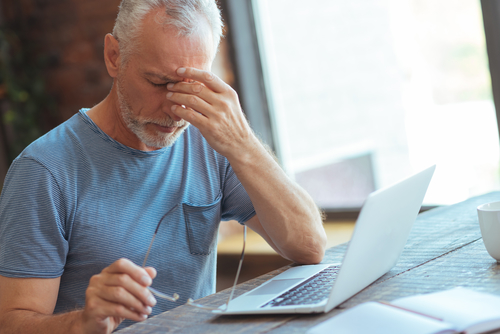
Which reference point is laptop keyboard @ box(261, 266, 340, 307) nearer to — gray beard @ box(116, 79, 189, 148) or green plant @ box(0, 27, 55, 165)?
gray beard @ box(116, 79, 189, 148)

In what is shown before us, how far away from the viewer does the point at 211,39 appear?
1226mm

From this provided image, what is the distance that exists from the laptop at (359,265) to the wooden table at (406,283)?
16 millimetres

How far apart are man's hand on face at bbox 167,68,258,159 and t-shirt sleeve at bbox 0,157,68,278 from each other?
32cm

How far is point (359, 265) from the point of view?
846 millimetres

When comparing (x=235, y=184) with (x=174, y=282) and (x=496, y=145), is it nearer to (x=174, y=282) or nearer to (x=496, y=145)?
(x=174, y=282)

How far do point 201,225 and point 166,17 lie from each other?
19.8 inches

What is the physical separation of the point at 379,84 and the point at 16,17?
2.11m

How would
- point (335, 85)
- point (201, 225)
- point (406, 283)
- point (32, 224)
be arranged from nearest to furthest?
point (406, 283), point (32, 224), point (201, 225), point (335, 85)

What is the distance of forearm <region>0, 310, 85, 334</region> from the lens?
36.3 inches

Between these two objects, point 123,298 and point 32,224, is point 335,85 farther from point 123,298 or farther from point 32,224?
point 123,298

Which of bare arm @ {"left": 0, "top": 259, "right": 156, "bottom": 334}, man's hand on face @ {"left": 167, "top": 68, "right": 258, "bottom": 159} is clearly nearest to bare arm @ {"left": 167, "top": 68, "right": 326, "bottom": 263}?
man's hand on face @ {"left": 167, "top": 68, "right": 258, "bottom": 159}

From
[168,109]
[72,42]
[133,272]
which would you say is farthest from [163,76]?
[72,42]

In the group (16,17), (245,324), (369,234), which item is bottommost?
(245,324)

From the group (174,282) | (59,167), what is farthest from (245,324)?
(59,167)
